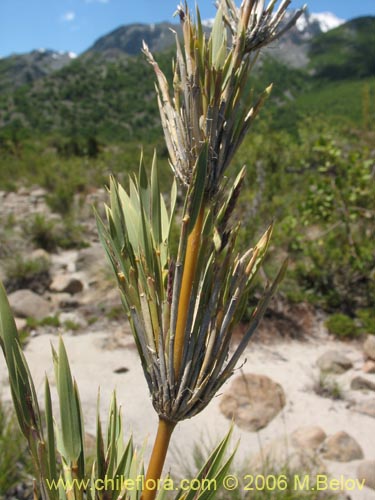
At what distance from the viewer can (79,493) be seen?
0.78m

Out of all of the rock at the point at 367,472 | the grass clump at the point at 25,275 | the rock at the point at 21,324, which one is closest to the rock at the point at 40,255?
the grass clump at the point at 25,275

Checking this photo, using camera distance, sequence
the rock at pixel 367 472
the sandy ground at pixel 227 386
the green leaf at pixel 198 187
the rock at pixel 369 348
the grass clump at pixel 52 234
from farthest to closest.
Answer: the grass clump at pixel 52 234 → the rock at pixel 369 348 → the sandy ground at pixel 227 386 → the rock at pixel 367 472 → the green leaf at pixel 198 187

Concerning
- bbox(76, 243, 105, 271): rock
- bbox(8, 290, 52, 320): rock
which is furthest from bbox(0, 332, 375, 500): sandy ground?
bbox(76, 243, 105, 271): rock

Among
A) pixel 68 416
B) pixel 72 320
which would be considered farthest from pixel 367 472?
pixel 72 320

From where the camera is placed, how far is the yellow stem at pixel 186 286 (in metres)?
0.77

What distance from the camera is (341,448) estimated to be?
328 cm

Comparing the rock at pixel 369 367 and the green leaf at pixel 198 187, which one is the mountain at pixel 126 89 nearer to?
the rock at pixel 369 367

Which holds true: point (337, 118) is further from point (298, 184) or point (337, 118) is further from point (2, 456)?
point (2, 456)

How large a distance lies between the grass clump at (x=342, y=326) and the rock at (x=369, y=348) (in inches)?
15.3

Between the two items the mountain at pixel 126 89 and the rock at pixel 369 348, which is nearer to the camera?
the rock at pixel 369 348

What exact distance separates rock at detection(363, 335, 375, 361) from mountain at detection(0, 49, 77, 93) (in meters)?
53.4

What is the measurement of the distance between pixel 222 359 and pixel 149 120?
37.0 meters

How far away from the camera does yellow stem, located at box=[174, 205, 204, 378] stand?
77cm

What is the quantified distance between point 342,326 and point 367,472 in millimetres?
2118
